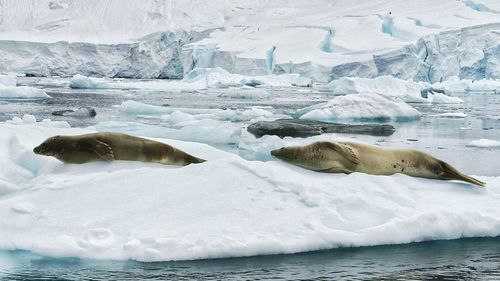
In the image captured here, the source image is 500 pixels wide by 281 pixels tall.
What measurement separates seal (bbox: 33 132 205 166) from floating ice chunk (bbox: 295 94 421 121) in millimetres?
9342

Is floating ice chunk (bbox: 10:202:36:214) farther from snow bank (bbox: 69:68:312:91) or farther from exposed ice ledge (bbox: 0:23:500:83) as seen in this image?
exposed ice ledge (bbox: 0:23:500:83)

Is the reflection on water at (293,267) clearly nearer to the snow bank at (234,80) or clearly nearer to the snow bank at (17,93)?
the snow bank at (17,93)

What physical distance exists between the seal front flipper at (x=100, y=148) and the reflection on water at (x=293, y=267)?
151 centimetres

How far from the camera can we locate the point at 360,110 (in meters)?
15.6

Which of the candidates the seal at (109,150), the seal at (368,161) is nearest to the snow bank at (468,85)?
the seal at (368,161)

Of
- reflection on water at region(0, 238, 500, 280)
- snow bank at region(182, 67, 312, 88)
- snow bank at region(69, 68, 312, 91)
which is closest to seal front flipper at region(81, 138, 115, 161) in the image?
reflection on water at region(0, 238, 500, 280)

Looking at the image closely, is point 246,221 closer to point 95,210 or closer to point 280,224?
point 280,224

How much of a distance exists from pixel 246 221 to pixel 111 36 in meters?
59.9

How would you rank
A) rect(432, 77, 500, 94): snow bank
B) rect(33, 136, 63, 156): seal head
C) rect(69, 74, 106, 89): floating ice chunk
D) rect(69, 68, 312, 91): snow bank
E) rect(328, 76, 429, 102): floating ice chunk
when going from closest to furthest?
rect(33, 136, 63, 156): seal head
rect(328, 76, 429, 102): floating ice chunk
rect(69, 74, 106, 89): floating ice chunk
rect(432, 77, 500, 94): snow bank
rect(69, 68, 312, 91): snow bank

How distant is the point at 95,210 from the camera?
A: 14.0 ft

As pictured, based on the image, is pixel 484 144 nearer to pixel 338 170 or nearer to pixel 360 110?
pixel 360 110

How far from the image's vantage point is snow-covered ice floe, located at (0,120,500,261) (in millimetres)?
3918

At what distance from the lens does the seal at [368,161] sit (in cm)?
522

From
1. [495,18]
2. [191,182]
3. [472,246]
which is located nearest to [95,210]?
[191,182]
